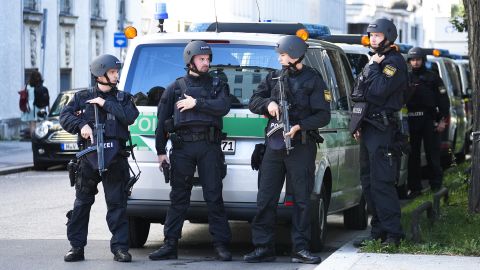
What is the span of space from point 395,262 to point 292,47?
6.08 feet

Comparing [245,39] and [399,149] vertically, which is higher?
[245,39]

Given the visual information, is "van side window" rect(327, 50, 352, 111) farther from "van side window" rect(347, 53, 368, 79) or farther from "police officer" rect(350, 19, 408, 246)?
"van side window" rect(347, 53, 368, 79)

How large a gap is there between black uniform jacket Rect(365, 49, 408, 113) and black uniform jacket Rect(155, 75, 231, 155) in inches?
46.5

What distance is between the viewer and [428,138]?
16156mm

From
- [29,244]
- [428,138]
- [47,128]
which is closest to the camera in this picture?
[29,244]

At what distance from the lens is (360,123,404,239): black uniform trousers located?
1031 centimetres

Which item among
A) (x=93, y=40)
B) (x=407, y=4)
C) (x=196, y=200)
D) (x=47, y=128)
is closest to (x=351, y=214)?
(x=196, y=200)

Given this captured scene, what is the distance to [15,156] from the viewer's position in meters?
25.1

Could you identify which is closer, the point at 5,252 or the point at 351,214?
the point at 5,252

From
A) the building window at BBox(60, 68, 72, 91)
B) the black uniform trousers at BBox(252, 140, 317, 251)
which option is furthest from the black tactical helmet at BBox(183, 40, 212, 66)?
the building window at BBox(60, 68, 72, 91)

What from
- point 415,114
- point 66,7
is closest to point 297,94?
point 415,114

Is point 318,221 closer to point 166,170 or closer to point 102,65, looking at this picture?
point 166,170

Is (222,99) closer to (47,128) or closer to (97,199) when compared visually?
(97,199)

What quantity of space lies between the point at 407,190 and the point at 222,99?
7.03 metres
